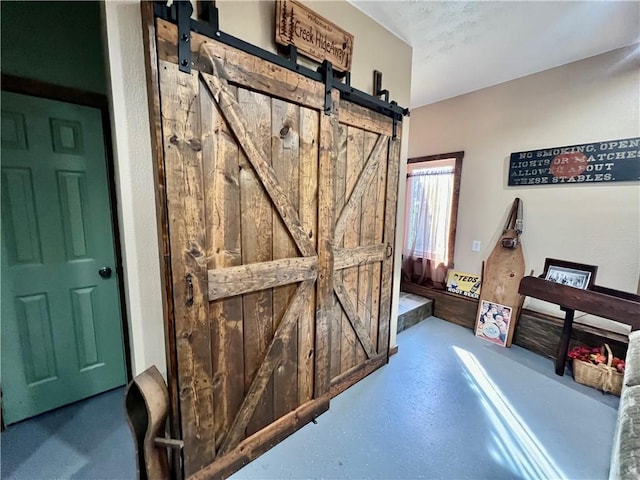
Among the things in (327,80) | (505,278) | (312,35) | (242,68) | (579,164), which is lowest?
(505,278)

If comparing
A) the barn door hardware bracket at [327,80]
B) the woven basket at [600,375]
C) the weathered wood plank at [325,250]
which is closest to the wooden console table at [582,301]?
the woven basket at [600,375]

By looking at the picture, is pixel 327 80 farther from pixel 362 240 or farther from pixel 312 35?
pixel 362 240

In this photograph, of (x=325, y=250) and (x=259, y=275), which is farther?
(x=325, y=250)

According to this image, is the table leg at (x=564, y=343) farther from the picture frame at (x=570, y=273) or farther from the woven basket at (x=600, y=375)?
the picture frame at (x=570, y=273)

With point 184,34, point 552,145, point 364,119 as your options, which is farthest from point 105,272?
point 552,145

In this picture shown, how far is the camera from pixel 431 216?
364 cm

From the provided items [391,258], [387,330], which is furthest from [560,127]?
[387,330]

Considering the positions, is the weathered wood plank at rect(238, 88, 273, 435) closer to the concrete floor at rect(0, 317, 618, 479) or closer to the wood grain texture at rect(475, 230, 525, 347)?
the concrete floor at rect(0, 317, 618, 479)

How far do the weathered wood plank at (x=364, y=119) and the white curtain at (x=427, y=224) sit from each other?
1.74 metres

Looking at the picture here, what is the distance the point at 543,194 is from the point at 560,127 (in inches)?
25.6

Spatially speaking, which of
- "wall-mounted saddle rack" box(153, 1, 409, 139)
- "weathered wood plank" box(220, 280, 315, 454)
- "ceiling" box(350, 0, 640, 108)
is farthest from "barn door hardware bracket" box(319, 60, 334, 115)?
"weathered wood plank" box(220, 280, 315, 454)

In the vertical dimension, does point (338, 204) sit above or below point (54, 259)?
above

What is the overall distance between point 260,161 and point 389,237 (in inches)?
53.3

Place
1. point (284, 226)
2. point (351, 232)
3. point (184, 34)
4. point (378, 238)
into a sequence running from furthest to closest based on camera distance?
point (378, 238)
point (351, 232)
point (284, 226)
point (184, 34)
